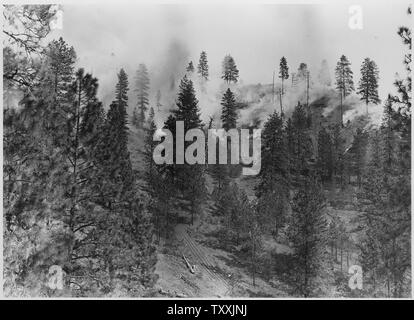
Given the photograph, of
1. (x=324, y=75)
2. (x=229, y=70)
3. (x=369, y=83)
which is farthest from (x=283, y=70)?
(x=369, y=83)

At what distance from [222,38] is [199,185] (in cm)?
314

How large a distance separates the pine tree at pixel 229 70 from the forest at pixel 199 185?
7cm

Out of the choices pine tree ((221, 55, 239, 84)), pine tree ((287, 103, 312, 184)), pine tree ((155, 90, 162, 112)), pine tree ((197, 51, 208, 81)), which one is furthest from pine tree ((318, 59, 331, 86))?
pine tree ((155, 90, 162, 112))

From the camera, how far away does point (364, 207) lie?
39.5ft

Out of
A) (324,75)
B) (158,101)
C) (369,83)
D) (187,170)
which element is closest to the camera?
(369,83)

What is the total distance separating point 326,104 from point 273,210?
2.55 meters

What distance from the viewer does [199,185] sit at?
12.1 m

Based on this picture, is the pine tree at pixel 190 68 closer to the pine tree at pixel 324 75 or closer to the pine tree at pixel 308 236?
the pine tree at pixel 324 75

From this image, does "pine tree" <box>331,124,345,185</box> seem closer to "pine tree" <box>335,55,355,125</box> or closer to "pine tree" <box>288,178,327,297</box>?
"pine tree" <box>288,178,327,297</box>

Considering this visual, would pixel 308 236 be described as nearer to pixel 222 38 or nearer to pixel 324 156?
pixel 324 156

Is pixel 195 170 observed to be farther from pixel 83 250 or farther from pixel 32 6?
pixel 32 6

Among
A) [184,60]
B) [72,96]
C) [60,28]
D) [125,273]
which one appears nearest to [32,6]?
[60,28]

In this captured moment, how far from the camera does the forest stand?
1158 cm

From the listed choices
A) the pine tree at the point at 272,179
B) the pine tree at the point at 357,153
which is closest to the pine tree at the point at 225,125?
the pine tree at the point at 272,179
